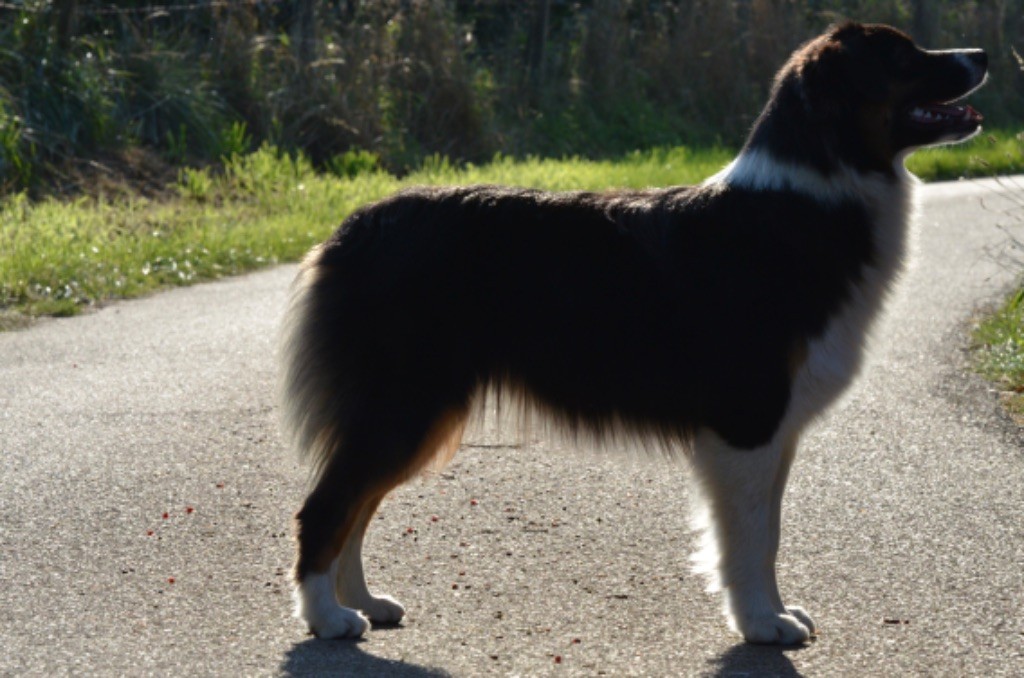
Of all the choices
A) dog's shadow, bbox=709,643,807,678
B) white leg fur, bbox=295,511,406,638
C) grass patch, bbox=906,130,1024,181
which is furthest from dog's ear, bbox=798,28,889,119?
grass patch, bbox=906,130,1024,181

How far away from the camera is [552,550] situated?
5.32m

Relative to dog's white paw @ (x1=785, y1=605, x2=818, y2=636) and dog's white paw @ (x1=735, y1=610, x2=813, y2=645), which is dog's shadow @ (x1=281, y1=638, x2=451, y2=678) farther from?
dog's white paw @ (x1=785, y1=605, x2=818, y2=636)

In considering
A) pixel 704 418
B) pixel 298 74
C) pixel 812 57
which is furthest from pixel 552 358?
pixel 298 74

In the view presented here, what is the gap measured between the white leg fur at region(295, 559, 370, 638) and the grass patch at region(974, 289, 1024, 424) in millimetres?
4132

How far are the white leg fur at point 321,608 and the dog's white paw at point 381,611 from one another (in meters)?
0.19

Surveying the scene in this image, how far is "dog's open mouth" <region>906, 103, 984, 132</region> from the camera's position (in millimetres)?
4773

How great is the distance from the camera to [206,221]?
13031 millimetres

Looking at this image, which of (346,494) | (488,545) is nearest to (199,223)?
(488,545)

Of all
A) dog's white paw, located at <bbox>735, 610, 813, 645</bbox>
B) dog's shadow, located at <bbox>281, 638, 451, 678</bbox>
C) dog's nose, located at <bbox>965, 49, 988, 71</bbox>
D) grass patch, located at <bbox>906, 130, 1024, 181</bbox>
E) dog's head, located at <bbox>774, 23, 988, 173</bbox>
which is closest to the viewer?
dog's shadow, located at <bbox>281, 638, 451, 678</bbox>

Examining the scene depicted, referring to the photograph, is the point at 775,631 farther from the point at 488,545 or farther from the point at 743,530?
the point at 488,545

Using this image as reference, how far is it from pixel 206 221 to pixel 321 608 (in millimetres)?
9054

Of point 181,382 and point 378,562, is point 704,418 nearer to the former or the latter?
point 378,562

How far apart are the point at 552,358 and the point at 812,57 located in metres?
1.30

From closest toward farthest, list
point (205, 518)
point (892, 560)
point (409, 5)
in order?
1. point (892, 560)
2. point (205, 518)
3. point (409, 5)
